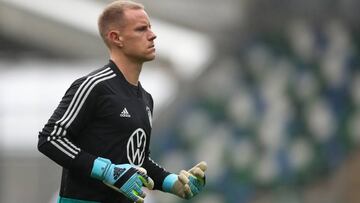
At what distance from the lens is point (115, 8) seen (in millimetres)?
5363

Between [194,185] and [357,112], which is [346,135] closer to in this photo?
[357,112]

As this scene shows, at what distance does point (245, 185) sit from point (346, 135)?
4.87ft

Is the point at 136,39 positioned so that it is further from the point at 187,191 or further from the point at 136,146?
the point at 187,191

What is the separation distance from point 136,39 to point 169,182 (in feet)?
2.32

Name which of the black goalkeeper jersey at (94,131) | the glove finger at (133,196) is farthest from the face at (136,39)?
the glove finger at (133,196)

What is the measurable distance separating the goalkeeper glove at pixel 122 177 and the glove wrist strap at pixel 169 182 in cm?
42

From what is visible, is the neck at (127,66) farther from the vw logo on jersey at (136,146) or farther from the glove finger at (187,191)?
the glove finger at (187,191)

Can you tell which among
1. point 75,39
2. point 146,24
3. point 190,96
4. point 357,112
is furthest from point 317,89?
point 146,24

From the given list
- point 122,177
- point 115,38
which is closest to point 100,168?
point 122,177

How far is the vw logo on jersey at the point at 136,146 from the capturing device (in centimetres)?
530

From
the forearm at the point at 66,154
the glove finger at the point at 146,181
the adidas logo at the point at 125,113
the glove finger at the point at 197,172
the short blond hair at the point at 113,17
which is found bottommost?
the glove finger at the point at 146,181

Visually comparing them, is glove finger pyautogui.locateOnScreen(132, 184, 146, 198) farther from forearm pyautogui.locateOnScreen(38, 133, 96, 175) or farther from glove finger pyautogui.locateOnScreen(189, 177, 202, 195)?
glove finger pyautogui.locateOnScreen(189, 177, 202, 195)

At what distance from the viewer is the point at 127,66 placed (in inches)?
213

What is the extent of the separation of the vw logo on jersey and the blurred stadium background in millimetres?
8522
